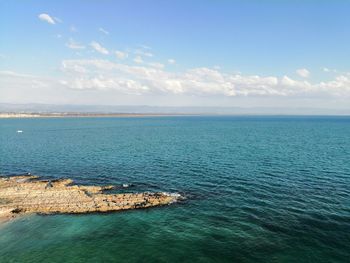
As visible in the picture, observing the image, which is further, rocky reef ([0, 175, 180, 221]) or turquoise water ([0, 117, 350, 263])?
rocky reef ([0, 175, 180, 221])

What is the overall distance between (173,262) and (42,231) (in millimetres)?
22304

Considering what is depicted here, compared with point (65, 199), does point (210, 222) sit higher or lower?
higher

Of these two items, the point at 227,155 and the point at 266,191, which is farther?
the point at 227,155

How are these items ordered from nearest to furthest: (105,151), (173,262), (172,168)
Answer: (173,262), (172,168), (105,151)

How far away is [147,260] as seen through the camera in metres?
36.3

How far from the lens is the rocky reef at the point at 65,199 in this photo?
170ft

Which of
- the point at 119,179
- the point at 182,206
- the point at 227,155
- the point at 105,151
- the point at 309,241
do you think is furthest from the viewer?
the point at 105,151

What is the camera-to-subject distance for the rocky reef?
2041 inches

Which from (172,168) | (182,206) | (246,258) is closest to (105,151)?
(172,168)

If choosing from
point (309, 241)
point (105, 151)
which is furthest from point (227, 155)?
point (309, 241)

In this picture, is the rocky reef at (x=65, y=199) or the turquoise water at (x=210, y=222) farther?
the rocky reef at (x=65, y=199)

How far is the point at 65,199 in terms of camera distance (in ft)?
186

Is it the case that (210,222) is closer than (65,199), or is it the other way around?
(210,222)

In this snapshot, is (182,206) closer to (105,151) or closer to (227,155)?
(227,155)
